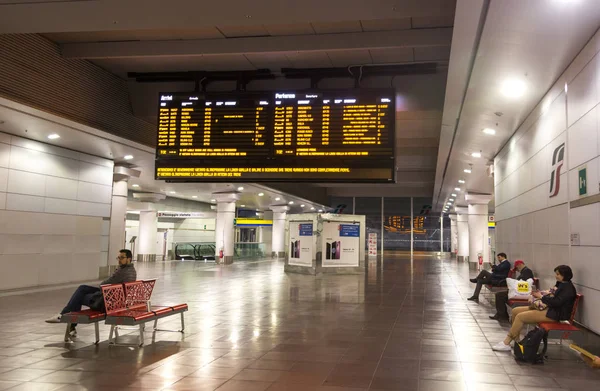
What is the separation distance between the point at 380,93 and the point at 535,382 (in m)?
5.42

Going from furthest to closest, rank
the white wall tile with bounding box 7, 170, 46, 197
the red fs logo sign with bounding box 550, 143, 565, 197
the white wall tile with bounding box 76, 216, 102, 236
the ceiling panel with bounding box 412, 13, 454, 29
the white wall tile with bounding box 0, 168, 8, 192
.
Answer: the white wall tile with bounding box 76, 216, 102, 236 < the white wall tile with bounding box 7, 170, 46, 197 < the white wall tile with bounding box 0, 168, 8, 192 < the ceiling panel with bounding box 412, 13, 454, 29 < the red fs logo sign with bounding box 550, 143, 565, 197

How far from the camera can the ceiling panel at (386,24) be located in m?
8.17

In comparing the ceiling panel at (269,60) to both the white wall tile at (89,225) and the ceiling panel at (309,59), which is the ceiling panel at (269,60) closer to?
the ceiling panel at (309,59)

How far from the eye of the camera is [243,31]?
877 cm

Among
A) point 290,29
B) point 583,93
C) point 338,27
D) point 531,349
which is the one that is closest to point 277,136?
point 290,29

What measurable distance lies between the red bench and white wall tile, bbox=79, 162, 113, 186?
13.8m

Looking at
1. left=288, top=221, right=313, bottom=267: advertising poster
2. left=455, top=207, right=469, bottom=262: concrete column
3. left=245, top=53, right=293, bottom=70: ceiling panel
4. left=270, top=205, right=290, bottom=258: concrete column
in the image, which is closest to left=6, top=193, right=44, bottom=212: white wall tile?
left=245, top=53, right=293, bottom=70: ceiling panel

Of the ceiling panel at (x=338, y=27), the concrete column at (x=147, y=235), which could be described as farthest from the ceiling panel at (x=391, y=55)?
the concrete column at (x=147, y=235)

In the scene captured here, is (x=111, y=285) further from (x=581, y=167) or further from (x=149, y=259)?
(x=149, y=259)

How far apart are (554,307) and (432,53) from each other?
544 centimetres

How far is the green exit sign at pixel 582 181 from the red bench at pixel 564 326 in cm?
137

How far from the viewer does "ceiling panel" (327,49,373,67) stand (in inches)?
371

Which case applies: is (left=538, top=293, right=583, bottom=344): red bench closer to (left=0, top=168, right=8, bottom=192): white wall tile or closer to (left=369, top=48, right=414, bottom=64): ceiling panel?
(left=369, top=48, right=414, bottom=64): ceiling panel

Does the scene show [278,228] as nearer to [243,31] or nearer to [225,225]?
[225,225]
